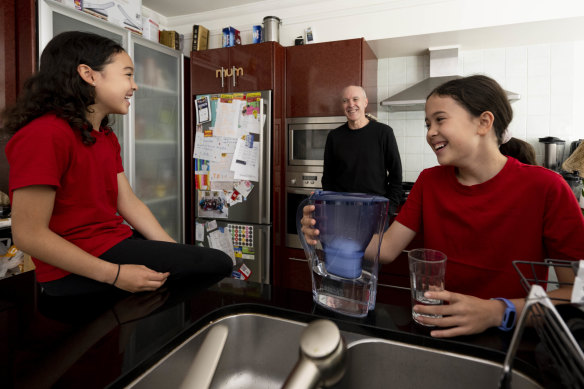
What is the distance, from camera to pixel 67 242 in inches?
37.7

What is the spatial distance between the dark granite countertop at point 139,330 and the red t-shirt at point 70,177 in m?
0.25

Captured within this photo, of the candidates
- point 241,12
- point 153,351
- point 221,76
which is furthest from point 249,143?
point 153,351

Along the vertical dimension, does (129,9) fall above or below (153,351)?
above

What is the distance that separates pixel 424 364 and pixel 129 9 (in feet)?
9.70

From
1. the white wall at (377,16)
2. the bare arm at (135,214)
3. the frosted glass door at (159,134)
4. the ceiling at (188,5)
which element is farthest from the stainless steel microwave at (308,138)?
the bare arm at (135,214)

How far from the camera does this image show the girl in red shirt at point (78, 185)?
3.05 feet

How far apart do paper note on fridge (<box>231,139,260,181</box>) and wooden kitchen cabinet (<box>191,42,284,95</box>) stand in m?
0.46

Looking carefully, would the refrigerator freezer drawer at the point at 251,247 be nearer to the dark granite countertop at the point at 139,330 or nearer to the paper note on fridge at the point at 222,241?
the paper note on fridge at the point at 222,241

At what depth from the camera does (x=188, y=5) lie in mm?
3285

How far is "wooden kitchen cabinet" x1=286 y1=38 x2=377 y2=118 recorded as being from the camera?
2.76 metres

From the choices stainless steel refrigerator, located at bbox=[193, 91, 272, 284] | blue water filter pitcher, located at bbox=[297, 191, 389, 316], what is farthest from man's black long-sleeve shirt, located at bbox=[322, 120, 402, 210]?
blue water filter pitcher, located at bbox=[297, 191, 389, 316]

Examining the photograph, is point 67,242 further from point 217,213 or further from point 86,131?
point 217,213

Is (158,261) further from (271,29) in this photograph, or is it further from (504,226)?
(271,29)

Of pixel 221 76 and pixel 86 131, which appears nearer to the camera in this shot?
pixel 86 131
